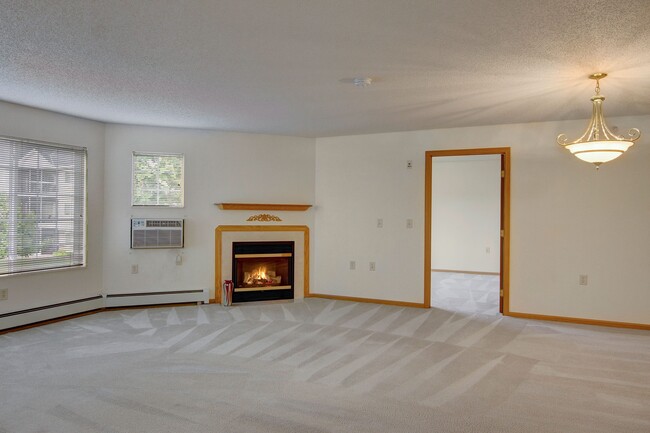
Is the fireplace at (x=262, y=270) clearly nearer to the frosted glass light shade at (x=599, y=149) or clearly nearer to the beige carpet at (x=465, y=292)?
the beige carpet at (x=465, y=292)

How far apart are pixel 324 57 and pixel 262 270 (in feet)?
12.7

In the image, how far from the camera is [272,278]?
21.1ft

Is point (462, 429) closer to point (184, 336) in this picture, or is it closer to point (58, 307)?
point (184, 336)

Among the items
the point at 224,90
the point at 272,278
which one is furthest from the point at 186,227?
the point at 224,90

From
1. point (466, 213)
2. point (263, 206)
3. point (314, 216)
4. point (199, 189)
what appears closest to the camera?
point (199, 189)

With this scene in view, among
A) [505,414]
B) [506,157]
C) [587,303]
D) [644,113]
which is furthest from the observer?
[506,157]

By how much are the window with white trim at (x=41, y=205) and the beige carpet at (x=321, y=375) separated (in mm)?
806

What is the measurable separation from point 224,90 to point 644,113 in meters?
4.59

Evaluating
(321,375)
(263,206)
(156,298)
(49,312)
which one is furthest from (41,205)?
(321,375)

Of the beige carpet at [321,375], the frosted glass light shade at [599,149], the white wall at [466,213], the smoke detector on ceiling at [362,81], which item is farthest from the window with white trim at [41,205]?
the white wall at [466,213]

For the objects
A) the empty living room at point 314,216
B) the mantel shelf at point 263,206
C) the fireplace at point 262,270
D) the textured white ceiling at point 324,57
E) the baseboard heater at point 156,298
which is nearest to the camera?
the textured white ceiling at point 324,57

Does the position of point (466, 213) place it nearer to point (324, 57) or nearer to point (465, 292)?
point (465, 292)

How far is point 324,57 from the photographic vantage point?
3152 millimetres

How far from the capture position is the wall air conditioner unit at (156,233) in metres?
5.69
